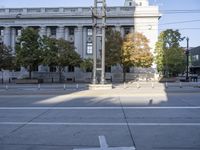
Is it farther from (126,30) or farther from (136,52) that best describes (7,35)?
(136,52)

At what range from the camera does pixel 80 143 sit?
31.0 ft

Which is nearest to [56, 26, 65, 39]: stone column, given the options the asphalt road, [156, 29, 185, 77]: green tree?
[156, 29, 185, 77]: green tree

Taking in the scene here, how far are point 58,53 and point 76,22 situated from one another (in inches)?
632

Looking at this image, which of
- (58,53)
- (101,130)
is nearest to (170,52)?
(58,53)

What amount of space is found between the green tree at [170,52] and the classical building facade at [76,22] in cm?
1000

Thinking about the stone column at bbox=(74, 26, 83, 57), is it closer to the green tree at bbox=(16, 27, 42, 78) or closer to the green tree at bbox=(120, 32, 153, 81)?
the green tree at bbox=(16, 27, 42, 78)

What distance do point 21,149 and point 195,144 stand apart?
14.2ft

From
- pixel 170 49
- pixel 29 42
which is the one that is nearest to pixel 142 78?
pixel 170 49

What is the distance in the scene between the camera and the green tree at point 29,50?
201 ft

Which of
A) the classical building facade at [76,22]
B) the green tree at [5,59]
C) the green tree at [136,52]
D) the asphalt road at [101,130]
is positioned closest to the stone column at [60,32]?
the classical building facade at [76,22]

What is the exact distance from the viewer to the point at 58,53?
63.5 m

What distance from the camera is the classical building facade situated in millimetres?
76250

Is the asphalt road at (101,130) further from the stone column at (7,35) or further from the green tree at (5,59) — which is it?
the stone column at (7,35)

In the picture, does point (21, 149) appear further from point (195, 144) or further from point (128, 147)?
point (195, 144)
